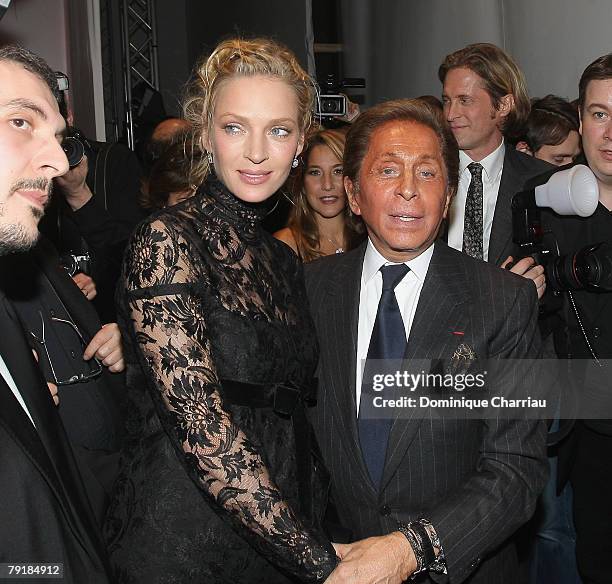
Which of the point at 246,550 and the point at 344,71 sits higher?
the point at 344,71

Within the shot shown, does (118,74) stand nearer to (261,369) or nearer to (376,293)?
(376,293)

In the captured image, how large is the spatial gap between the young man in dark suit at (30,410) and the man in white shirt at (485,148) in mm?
2009

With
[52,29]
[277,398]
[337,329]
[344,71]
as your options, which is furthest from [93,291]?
[344,71]

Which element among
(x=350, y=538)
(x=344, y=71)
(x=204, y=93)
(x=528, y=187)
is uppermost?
(x=344, y=71)

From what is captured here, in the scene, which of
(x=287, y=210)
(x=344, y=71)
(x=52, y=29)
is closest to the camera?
(x=287, y=210)

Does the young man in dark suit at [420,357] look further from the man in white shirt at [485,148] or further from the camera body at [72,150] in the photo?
the man in white shirt at [485,148]

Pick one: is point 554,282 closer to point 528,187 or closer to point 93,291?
point 528,187

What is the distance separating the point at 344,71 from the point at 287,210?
363cm

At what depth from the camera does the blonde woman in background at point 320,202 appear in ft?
12.3

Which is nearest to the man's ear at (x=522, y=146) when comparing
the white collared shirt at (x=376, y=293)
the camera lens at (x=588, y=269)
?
the camera lens at (x=588, y=269)

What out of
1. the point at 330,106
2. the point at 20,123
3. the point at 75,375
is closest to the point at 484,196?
the point at 330,106

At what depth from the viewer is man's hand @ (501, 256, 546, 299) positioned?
2699 mm

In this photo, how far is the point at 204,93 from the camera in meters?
1.93

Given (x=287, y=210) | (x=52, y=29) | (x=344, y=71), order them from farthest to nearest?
1. (x=344, y=71)
2. (x=52, y=29)
3. (x=287, y=210)
